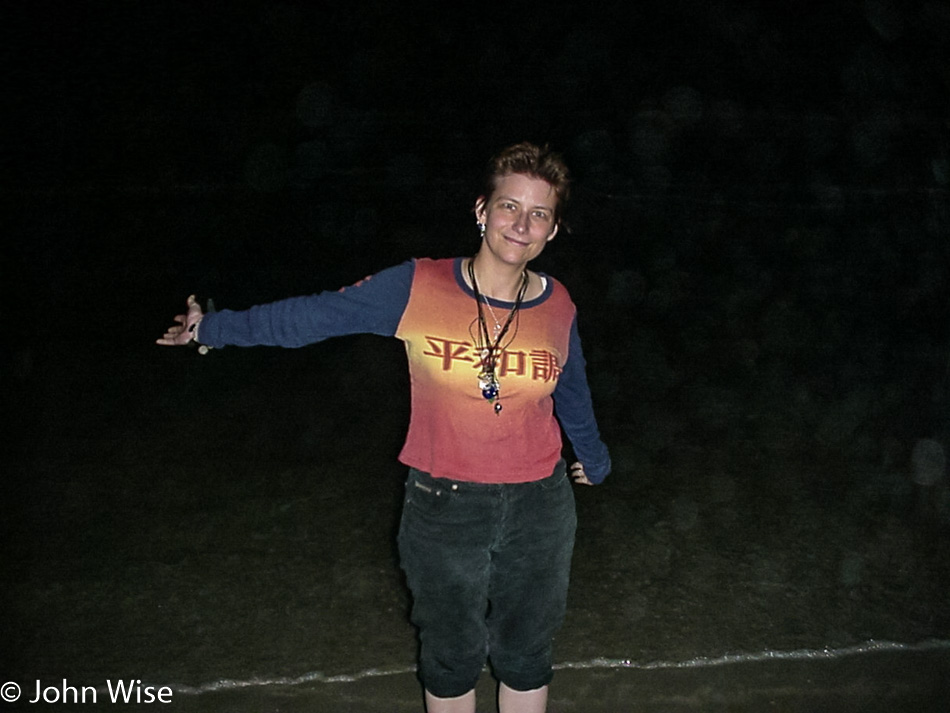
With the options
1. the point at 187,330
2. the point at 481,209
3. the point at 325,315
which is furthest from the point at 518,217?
the point at 187,330

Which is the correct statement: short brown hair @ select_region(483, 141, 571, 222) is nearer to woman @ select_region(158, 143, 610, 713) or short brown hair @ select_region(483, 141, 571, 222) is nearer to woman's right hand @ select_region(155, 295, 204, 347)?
woman @ select_region(158, 143, 610, 713)

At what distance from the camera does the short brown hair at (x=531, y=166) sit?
7.97 ft

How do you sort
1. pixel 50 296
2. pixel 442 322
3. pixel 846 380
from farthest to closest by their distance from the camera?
pixel 50 296 < pixel 846 380 < pixel 442 322

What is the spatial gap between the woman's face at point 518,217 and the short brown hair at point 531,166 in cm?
1

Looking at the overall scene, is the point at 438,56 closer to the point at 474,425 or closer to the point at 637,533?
the point at 637,533

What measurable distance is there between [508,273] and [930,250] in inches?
479

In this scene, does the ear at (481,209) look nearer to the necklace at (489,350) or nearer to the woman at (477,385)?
the woman at (477,385)

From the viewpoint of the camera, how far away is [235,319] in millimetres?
2430

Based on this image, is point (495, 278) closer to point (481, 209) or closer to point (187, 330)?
point (481, 209)

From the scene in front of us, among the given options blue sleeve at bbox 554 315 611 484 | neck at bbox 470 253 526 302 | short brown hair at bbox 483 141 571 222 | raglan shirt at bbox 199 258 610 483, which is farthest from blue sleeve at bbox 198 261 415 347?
blue sleeve at bbox 554 315 611 484

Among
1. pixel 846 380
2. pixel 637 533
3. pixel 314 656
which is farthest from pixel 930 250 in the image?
pixel 314 656

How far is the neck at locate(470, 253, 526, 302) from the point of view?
244cm

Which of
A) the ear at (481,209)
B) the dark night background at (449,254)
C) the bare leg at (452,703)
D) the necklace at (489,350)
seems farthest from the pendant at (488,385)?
the dark night background at (449,254)

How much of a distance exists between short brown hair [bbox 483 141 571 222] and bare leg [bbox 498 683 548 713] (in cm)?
135
